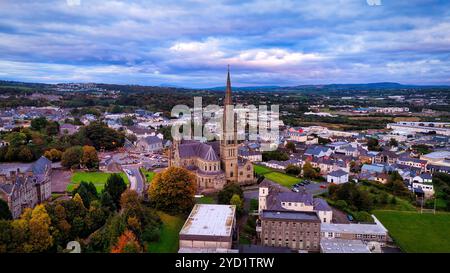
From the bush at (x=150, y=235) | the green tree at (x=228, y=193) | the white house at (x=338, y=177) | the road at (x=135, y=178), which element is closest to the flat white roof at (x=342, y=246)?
the green tree at (x=228, y=193)

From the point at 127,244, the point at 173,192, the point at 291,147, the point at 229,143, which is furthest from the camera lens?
the point at 291,147

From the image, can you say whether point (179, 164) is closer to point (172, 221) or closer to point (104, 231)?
point (172, 221)

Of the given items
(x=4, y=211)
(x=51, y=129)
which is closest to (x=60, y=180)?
(x=4, y=211)

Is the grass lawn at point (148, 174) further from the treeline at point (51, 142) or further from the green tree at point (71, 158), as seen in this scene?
the treeline at point (51, 142)

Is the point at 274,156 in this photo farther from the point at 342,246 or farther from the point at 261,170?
the point at 342,246

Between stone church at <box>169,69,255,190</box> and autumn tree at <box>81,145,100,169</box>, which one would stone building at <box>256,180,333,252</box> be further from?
autumn tree at <box>81,145,100,169</box>

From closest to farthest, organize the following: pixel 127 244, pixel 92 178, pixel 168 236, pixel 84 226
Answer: pixel 127 244, pixel 84 226, pixel 168 236, pixel 92 178
